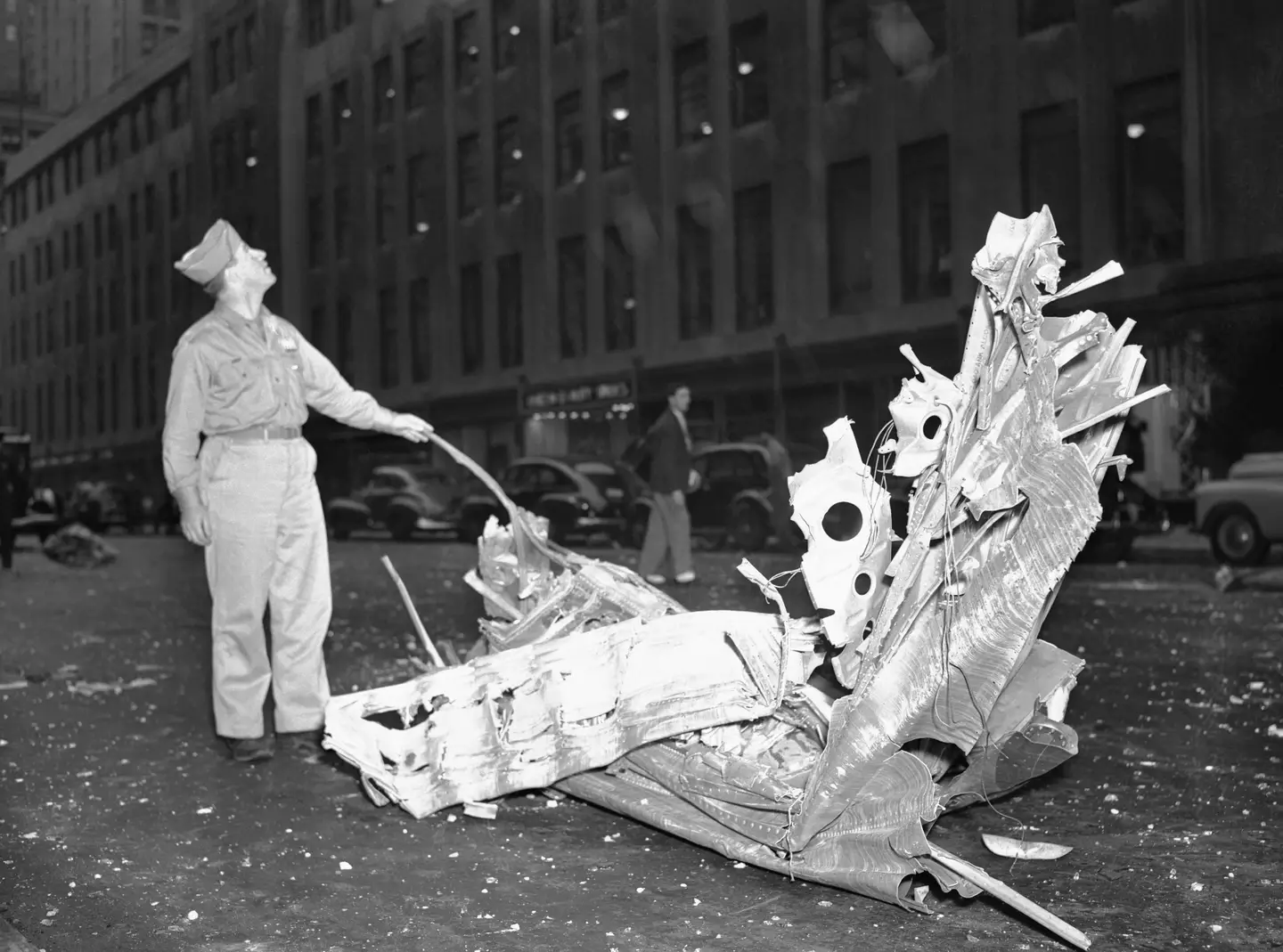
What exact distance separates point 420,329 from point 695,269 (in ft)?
14.7

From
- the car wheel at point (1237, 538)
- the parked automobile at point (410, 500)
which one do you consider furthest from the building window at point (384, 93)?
the car wheel at point (1237, 538)

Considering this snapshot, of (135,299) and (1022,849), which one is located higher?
(135,299)

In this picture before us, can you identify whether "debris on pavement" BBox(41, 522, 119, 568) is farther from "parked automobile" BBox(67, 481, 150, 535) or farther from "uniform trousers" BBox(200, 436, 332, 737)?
"uniform trousers" BBox(200, 436, 332, 737)

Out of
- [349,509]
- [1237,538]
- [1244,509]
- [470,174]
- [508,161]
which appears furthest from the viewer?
[349,509]

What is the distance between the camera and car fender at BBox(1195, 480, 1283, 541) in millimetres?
11430

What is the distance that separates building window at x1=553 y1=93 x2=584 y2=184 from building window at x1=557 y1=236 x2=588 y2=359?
0.87 m

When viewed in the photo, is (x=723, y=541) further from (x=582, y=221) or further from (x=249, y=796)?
(x=249, y=796)

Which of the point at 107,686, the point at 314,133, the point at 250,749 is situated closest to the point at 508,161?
the point at 314,133

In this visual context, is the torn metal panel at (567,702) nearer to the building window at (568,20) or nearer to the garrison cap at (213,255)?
the garrison cap at (213,255)

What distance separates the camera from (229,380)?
4.58 metres

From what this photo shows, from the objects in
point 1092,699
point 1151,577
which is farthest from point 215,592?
point 1151,577

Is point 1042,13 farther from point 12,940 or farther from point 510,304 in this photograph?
point 12,940

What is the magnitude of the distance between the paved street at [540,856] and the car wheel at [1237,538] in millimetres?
6380

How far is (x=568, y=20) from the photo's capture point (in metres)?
16.5
